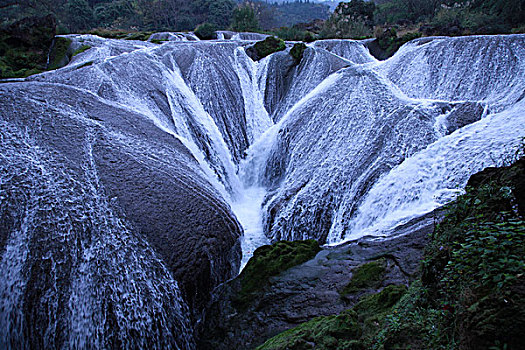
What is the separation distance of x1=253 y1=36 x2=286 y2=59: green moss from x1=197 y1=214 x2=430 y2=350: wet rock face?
34.3 feet

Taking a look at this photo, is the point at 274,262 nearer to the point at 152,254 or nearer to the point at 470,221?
the point at 152,254

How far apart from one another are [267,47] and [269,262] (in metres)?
10.8

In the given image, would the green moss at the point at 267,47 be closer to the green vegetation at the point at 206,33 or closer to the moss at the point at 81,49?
the moss at the point at 81,49

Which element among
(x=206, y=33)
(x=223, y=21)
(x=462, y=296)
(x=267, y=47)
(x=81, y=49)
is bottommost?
(x=462, y=296)

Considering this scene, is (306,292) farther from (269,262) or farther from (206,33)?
(206,33)

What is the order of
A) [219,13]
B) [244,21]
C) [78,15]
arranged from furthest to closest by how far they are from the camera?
[219,13]
[78,15]
[244,21]

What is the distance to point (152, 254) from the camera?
14.7ft

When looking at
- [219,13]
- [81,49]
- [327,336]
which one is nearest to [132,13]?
[219,13]

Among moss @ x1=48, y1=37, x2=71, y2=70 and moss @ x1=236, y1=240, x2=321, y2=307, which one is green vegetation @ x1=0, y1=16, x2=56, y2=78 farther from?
moss @ x1=236, y1=240, x2=321, y2=307

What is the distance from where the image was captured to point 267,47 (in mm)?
12953

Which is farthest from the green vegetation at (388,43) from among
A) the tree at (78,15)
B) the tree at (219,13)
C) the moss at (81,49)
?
the tree at (78,15)

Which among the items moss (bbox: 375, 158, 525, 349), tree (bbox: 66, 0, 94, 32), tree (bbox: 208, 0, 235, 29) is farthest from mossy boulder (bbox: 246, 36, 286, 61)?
tree (bbox: 66, 0, 94, 32)

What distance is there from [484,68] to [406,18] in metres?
20.9

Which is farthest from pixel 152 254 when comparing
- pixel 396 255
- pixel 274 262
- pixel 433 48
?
pixel 433 48
